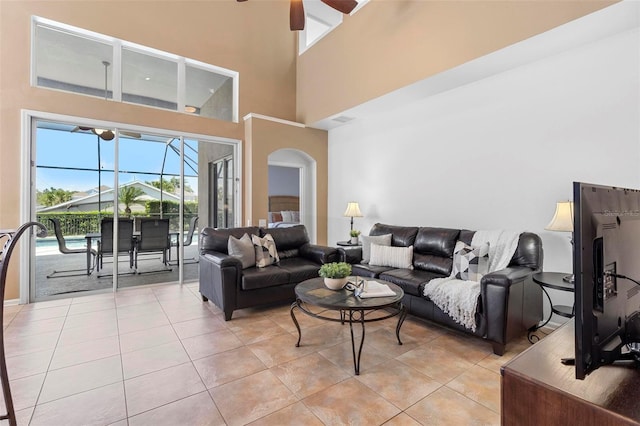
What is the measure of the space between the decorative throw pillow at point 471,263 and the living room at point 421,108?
0.75 m

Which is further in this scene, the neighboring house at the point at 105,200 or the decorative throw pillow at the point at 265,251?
the neighboring house at the point at 105,200

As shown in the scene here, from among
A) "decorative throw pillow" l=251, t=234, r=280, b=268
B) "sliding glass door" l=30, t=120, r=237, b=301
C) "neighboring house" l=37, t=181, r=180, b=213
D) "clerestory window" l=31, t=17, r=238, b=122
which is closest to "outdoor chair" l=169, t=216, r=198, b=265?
"sliding glass door" l=30, t=120, r=237, b=301

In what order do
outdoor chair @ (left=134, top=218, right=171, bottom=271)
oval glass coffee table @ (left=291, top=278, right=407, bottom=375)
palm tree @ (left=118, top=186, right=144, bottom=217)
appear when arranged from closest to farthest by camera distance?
1. oval glass coffee table @ (left=291, top=278, right=407, bottom=375)
2. palm tree @ (left=118, top=186, right=144, bottom=217)
3. outdoor chair @ (left=134, top=218, right=171, bottom=271)

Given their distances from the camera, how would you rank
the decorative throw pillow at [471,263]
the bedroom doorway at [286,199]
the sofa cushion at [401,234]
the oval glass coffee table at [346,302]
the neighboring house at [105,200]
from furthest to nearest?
1. the bedroom doorway at [286,199]
2. the neighboring house at [105,200]
3. the sofa cushion at [401,234]
4. the decorative throw pillow at [471,263]
5. the oval glass coffee table at [346,302]

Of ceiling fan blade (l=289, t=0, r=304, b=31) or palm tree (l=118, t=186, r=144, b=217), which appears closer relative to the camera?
ceiling fan blade (l=289, t=0, r=304, b=31)

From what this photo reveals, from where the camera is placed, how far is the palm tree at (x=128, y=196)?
460cm

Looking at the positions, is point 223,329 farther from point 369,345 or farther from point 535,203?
point 535,203

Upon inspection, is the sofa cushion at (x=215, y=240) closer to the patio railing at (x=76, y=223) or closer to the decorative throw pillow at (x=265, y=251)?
the decorative throw pillow at (x=265, y=251)

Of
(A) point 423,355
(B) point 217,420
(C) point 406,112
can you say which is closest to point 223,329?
(B) point 217,420

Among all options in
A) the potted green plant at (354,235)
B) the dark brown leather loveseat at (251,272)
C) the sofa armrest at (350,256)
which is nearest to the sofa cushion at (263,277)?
the dark brown leather loveseat at (251,272)

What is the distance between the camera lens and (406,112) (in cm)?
477

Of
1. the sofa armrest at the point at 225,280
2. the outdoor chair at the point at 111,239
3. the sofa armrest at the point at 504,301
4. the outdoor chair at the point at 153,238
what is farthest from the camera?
the outdoor chair at the point at 153,238

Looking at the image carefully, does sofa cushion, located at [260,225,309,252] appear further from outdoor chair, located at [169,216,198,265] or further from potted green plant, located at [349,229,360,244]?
outdoor chair, located at [169,216,198,265]

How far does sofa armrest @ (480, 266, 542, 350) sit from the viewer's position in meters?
2.51
